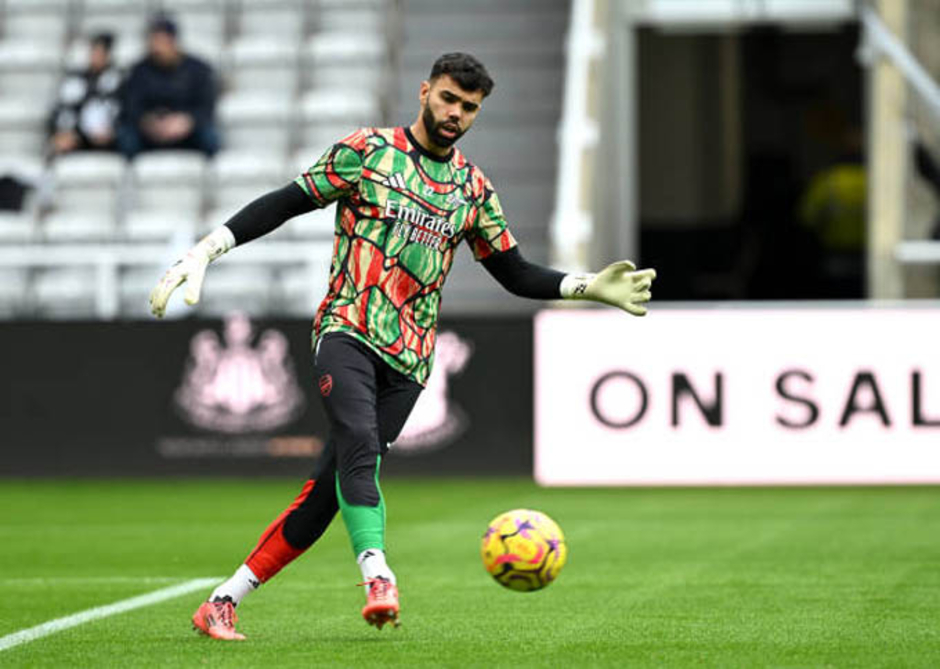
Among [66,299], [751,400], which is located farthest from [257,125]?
[751,400]

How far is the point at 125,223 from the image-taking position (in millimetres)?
20062

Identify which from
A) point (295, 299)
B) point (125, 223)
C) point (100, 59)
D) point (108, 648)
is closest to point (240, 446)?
point (295, 299)

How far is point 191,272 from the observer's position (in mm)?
7574

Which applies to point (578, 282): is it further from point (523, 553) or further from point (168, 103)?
point (168, 103)

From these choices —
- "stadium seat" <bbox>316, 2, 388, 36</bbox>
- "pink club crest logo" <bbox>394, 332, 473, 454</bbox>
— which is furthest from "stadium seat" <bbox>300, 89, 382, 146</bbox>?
"pink club crest logo" <bbox>394, 332, 473, 454</bbox>

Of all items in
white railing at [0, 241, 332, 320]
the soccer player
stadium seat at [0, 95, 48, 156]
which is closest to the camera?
the soccer player

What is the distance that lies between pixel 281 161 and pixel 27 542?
857cm

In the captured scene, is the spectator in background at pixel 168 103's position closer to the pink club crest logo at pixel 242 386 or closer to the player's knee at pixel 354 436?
the pink club crest logo at pixel 242 386

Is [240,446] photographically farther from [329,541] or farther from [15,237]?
[329,541]

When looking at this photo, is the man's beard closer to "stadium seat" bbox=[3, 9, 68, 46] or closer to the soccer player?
the soccer player

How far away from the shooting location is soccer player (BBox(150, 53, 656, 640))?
770 centimetres

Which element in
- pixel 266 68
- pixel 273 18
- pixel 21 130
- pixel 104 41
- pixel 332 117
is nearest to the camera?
pixel 104 41

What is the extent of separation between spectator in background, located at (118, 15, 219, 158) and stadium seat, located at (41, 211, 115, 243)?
813mm

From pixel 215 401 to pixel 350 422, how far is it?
411 inches
